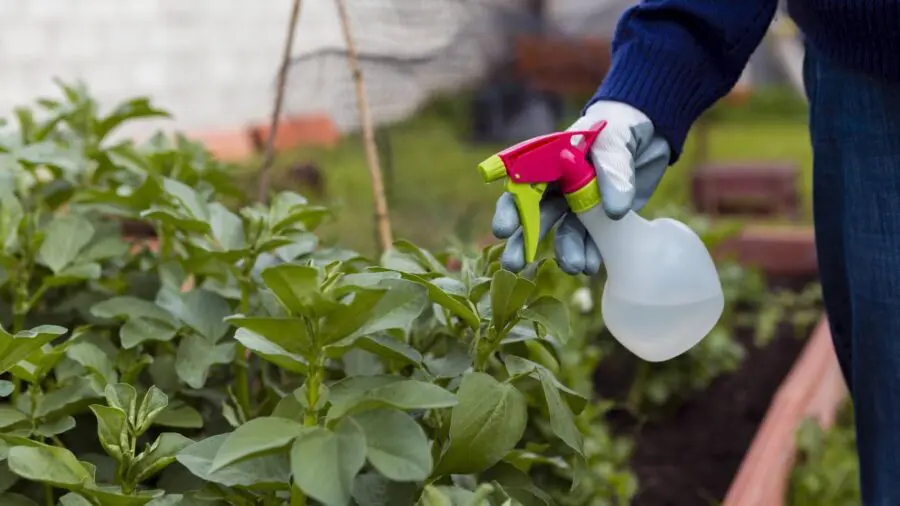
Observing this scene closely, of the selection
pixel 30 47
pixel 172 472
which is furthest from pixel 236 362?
pixel 30 47

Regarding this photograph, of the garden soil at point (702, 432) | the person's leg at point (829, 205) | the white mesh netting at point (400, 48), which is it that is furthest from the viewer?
the white mesh netting at point (400, 48)

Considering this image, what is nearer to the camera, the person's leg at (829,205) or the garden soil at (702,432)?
the person's leg at (829,205)

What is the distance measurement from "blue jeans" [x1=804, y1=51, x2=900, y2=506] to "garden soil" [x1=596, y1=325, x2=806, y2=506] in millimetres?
558

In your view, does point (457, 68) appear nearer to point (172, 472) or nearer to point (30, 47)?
point (30, 47)

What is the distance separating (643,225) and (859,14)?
322 millimetres

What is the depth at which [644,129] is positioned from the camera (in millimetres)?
1065

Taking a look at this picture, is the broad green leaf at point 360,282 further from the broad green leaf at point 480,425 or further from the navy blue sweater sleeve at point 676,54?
the navy blue sweater sleeve at point 676,54

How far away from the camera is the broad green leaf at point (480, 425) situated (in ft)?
2.51

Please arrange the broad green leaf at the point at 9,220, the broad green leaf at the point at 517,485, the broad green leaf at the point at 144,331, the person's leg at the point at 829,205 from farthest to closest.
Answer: the person's leg at the point at 829,205, the broad green leaf at the point at 9,220, the broad green leaf at the point at 144,331, the broad green leaf at the point at 517,485

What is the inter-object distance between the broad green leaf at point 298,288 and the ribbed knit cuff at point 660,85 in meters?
0.50

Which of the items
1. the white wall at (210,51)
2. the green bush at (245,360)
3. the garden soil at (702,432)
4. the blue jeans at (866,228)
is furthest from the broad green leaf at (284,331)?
the white wall at (210,51)

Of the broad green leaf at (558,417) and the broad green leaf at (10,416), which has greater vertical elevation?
the broad green leaf at (10,416)

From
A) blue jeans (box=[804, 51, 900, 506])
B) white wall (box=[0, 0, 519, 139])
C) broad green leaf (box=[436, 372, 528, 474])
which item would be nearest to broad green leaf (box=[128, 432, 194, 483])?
broad green leaf (box=[436, 372, 528, 474])

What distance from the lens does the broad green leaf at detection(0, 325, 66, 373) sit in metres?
0.77
